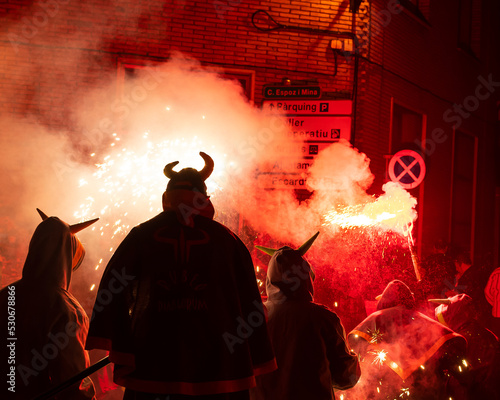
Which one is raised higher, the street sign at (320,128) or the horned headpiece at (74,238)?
the street sign at (320,128)

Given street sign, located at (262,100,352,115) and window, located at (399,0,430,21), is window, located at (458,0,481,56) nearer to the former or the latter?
window, located at (399,0,430,21)

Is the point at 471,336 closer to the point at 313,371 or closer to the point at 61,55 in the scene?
the point at 313,371

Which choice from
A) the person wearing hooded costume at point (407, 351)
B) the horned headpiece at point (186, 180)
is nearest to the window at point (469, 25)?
the person wearing hooded costume at point (407, 351)

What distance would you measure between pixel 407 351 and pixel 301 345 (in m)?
1.76

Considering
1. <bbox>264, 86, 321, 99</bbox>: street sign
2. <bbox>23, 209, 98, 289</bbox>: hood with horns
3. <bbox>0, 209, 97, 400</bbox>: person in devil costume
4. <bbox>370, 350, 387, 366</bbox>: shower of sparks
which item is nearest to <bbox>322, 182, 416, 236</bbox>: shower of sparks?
<bbox>264, 86, 321, 99</bbox>: street sign

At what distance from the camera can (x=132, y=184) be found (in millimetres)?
7844

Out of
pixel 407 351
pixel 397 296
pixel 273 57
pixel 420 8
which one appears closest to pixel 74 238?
pixel 397 296

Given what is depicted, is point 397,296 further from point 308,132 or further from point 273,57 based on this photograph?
point 273,57

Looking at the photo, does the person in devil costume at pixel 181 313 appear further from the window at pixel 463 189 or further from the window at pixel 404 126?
the window at pixel 463 189

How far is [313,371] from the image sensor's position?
14.4ft

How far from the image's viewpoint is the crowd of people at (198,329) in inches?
131

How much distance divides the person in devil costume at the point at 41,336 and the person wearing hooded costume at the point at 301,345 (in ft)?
4.60

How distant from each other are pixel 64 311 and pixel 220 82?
590 centimetres

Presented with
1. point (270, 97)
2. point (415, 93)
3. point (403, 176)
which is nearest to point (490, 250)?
point (415, 93)
